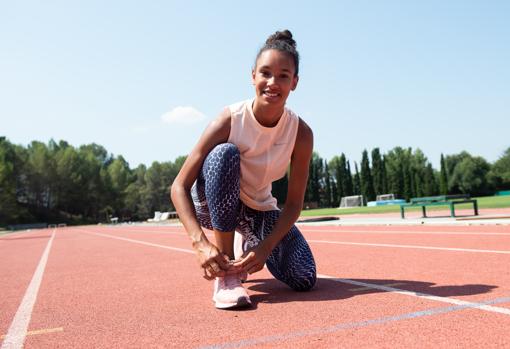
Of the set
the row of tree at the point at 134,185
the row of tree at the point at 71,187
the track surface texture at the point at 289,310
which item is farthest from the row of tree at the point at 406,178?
the track surface texture at the point at 289,310

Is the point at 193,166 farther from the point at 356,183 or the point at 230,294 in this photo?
the point at 356,183

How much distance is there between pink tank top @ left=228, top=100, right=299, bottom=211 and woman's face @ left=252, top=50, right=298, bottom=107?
7.6 inches

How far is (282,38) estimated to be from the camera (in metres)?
3.16

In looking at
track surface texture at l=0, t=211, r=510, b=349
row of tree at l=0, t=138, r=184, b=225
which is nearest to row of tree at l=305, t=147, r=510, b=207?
row of tree at l=0, t=138, r=184, b=225

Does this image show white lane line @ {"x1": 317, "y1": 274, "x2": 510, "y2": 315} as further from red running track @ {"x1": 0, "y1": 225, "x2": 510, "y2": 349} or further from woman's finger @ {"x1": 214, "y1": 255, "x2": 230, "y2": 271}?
woman's finger @ {"x1": 214, "y1": 255, "x2": 230, "y2": 271}

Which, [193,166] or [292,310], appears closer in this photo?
[292,310]

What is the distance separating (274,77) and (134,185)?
80.2m

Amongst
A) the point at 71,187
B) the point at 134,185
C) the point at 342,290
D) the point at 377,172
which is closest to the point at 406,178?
the point at 377,172

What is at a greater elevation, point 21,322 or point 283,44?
point 283,44

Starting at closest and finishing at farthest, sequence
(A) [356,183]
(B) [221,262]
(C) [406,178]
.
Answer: (B) [221,262] → (C) [406,178] → (A) [356,183]

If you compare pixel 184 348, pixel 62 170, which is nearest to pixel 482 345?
pixel 184 348

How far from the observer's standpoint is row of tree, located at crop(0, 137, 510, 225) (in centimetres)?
6259

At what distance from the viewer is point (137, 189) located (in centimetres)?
7975

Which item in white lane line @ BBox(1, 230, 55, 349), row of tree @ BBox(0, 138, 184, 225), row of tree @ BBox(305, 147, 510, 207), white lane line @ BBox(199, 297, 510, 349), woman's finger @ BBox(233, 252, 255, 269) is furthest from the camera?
row of tree @ BBox(0, 138, 184, 225)
